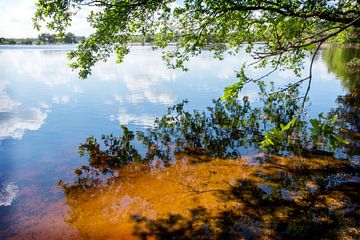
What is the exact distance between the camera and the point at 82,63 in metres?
11.0

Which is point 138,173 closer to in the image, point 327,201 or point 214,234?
point 214,234

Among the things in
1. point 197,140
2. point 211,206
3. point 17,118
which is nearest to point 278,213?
point 211,206

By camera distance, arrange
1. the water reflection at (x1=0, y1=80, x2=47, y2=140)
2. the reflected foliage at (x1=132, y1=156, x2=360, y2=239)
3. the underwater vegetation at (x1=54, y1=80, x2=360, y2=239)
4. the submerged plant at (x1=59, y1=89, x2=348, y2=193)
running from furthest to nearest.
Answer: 1. the water reflection at (x1=0, y1=80, x2=47, y2=140)
2. the submerged plant at (x1=59, y1=89, x2=348, y2=193)
3. the underwater vegetation at (x1=54, y1=80, x2=360, y2=239)
4. the reflected foliage at (x1=132, y1=156, x2=360, y2=239)

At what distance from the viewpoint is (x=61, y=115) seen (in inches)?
804

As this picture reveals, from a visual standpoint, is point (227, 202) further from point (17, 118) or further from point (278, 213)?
point (17, 118)

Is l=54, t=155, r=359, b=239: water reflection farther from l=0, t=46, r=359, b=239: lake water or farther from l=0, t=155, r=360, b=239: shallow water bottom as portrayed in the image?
l=0, t=46, r=359, b=239: lake water

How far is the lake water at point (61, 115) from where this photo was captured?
334 inches

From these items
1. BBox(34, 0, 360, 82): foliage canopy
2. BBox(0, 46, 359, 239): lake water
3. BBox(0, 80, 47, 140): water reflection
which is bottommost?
BBox(0, 80, 47, 140): water reflection

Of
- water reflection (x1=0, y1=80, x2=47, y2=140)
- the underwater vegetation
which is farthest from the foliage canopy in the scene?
water reflection (x1=0, y1=80, x2=47, y2=140)

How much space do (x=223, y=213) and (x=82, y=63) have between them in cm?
802

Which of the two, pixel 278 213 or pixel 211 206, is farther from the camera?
pixel 211 206

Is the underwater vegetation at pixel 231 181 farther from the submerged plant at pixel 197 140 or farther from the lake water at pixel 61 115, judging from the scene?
the lake water at pixel 61 115

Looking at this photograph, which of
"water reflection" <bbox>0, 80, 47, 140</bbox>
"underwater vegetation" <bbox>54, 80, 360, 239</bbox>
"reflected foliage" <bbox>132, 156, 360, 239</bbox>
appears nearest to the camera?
"reflected foliage" <bbox>132, 156, 360, 239</bbox>

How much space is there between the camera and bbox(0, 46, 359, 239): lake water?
8484 mm
